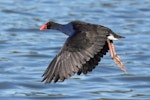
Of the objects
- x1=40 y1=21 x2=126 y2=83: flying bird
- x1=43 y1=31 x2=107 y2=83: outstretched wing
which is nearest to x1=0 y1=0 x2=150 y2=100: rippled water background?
x1=40 y1=21 x2=126 y2=83: flying bird

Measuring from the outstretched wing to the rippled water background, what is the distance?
2560mm

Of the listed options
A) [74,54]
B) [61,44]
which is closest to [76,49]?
[74,54]

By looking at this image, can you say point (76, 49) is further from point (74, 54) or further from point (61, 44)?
point (61, 44)

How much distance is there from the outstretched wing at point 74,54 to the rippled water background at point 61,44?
2.56 meters

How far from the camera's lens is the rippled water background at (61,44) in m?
12.8

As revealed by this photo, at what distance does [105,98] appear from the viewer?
1218 cm

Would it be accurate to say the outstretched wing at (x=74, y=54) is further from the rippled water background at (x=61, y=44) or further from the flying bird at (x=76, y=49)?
the rippled water background at (x=61, y=44)

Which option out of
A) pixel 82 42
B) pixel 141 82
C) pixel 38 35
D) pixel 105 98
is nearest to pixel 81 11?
pixel 38 35

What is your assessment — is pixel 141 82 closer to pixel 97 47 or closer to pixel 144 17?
pixel 97 47

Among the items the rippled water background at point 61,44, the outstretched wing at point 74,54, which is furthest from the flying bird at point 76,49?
the rippled water background at point 61,44

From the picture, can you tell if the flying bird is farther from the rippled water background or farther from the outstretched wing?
the rippled water background

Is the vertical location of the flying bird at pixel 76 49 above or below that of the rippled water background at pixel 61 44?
above

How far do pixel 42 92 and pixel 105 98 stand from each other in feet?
4.24

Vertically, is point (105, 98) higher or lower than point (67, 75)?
lower
